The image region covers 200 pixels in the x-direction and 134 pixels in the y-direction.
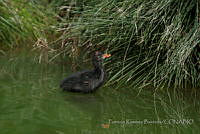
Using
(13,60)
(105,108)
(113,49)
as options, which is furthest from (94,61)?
(13,60)

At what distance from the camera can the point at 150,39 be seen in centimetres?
684

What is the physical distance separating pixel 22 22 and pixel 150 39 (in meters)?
3.19

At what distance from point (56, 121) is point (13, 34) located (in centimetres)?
386

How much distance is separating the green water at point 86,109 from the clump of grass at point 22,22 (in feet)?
5.43

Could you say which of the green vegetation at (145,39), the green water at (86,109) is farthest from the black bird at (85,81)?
the green vegetation at (145,39)

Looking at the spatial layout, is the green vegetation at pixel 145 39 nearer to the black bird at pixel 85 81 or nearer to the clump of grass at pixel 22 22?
the black bird at pixel 85 81

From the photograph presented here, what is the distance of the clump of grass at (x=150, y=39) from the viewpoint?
6336 mm

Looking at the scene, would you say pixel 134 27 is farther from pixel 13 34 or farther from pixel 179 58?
pixel 13 34

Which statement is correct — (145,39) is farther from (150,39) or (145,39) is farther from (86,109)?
(86,109)

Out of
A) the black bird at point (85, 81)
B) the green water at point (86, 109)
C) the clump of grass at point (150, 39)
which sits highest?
the clump of grass at point (150, 39)

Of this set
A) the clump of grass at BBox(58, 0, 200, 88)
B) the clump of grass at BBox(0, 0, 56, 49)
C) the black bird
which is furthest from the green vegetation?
the clump of grass at BBox(0, 0, 56, 49)

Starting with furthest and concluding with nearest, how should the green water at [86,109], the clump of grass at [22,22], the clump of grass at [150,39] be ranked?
the clump of grass at [22,22], the clump of grass at [150,39], the green water at [86,109]

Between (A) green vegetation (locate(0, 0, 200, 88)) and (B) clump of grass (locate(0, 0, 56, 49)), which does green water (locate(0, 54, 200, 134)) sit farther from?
(B) clump of grass (locate(0, 0, 56, 49))

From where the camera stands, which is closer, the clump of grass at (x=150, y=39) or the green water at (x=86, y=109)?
the green water at (x=86, y=109)
